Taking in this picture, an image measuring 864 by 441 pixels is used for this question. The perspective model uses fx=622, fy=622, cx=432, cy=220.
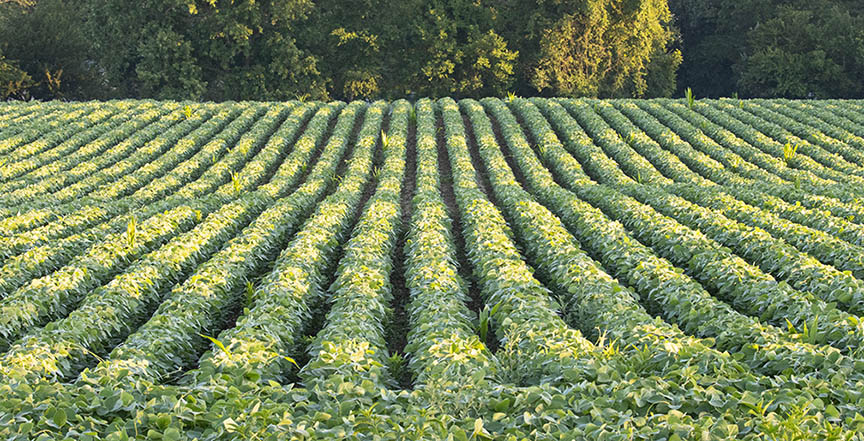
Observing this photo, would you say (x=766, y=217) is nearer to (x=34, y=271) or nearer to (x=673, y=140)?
(x=673, y=140)

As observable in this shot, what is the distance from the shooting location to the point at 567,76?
136ft

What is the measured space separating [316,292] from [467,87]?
34894 millimetres

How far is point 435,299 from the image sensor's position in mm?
8852

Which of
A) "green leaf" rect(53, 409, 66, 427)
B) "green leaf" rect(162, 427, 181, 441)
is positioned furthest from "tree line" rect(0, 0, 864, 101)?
"green leaf" rect(162, 427, 181, 441)

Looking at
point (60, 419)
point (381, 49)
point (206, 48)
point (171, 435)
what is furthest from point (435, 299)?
point (381, 49)

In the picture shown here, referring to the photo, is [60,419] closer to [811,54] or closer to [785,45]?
[811,54]

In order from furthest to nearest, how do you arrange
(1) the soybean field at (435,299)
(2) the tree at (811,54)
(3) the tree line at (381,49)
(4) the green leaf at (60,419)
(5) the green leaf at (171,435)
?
1. (2) the tree at (811,54)
2. (3) the tree line at (381,49)
3. (1) the soybean field at (435,299)
4. (4) the green leaf at (60,419)
5. (5) the green leaf at (171,435)

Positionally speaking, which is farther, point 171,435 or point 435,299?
point 435,299

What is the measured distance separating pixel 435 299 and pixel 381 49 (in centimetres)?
3785

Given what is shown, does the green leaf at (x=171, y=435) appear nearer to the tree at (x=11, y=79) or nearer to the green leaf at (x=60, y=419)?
the green leaf at (x=60, y=419)

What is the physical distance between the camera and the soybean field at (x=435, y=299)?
5.68 meters

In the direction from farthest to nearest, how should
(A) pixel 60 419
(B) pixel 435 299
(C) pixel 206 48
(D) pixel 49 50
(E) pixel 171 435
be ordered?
(D) pixel 49 50
(C) pixel 206 48
(B) pixel 435 299
(A) pixel 60 419
(E) pixel 171 435

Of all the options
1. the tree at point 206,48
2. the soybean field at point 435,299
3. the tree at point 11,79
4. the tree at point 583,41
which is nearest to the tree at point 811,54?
the tree at point 583,41

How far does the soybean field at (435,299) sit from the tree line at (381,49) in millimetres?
19321
